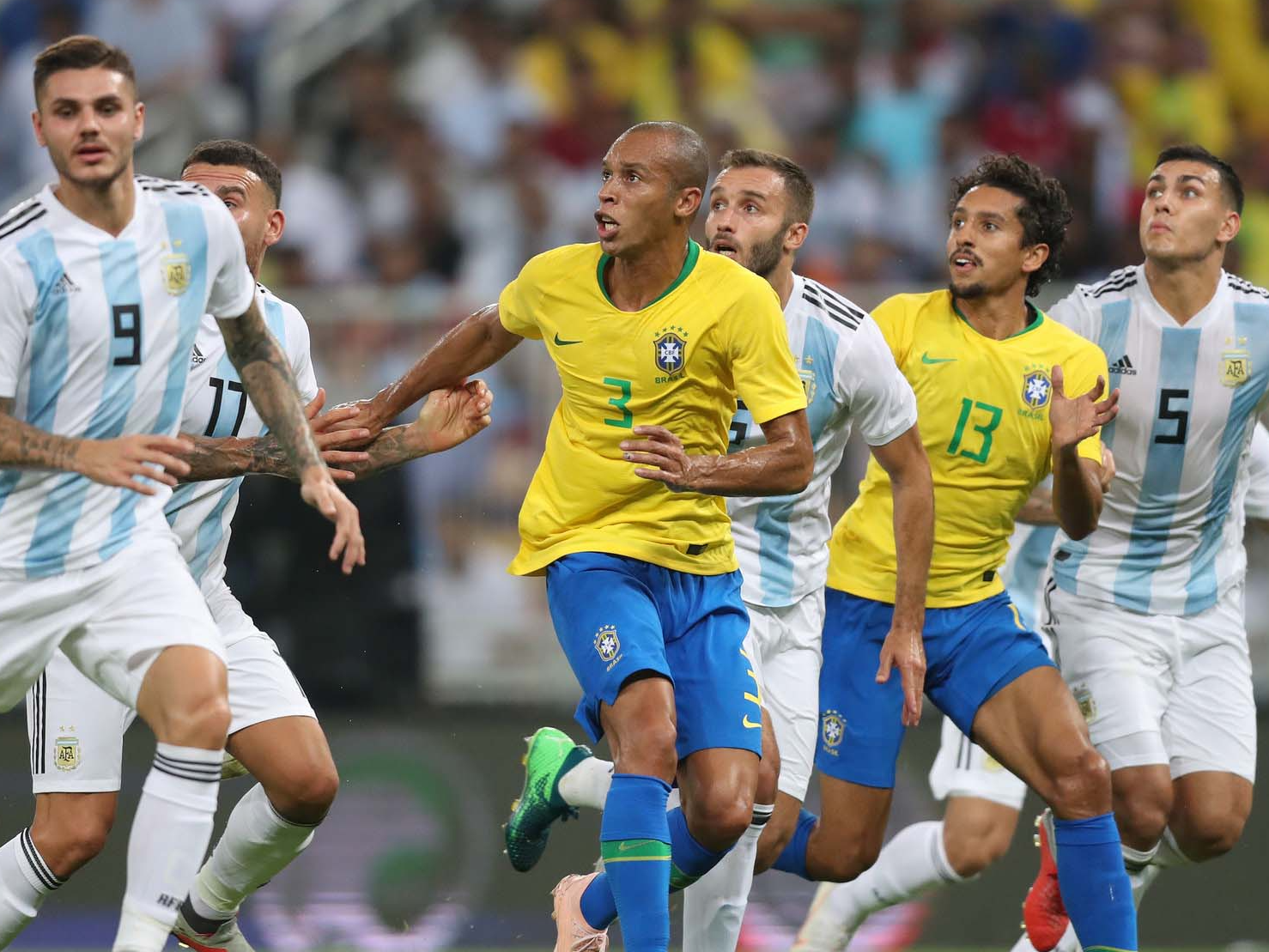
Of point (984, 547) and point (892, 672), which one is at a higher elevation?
point (984, 547)

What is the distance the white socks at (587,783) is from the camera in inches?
258

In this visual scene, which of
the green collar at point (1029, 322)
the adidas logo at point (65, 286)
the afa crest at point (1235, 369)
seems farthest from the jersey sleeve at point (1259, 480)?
the adidas logo at point (65, 286)

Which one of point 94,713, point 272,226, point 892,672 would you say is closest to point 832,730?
point 892,672

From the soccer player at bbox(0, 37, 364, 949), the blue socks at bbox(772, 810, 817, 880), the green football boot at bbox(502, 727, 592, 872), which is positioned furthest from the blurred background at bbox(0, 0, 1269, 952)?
the soccer player at bbox(0, 37, 364, 949)

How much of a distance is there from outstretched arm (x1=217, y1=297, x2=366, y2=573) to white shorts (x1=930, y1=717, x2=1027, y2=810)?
10.7 feet

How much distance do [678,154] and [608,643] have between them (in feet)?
4.92

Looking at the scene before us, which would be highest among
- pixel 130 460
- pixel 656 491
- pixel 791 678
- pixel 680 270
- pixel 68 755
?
pixel 680 270

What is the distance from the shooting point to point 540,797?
6895 mm

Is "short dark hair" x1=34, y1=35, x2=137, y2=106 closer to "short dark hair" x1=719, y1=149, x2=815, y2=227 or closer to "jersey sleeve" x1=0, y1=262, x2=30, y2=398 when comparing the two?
"jersey sleeve" x1=0, y1=262, x2=30, y2=398

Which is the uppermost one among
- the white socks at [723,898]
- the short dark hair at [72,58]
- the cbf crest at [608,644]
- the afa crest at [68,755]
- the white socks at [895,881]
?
the short dark hair at [72,58]

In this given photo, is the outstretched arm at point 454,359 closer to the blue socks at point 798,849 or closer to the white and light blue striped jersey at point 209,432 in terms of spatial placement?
the white and light blue striped jersey at point 209,432

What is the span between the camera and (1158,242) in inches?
276

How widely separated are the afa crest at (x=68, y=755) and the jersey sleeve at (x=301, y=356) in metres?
1.32

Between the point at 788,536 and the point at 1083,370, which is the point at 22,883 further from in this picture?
the point at 1083,370
